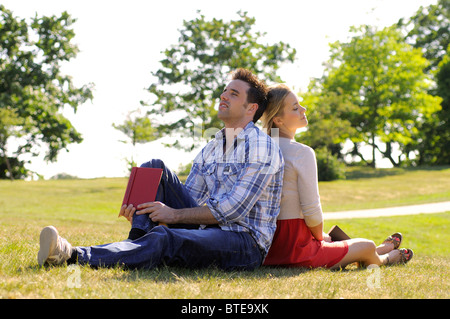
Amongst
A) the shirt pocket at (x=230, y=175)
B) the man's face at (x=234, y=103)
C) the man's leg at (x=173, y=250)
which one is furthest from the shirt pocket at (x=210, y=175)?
the man's leg at (x=173, y=250)

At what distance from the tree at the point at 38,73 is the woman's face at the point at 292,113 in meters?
30.0

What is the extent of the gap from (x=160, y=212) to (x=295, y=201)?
1286 mm

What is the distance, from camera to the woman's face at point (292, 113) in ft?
15.0

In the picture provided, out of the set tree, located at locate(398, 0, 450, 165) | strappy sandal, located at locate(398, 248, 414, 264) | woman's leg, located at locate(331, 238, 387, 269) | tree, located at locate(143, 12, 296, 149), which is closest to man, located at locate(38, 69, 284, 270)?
woman's leg, located at locate(331, 238, 387, 269)

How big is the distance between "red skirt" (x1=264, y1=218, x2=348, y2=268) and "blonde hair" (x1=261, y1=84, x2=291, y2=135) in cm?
94

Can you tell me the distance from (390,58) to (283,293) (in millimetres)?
44004

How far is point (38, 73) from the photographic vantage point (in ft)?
108

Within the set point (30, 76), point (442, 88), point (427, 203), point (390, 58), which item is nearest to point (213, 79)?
point (30, 76)

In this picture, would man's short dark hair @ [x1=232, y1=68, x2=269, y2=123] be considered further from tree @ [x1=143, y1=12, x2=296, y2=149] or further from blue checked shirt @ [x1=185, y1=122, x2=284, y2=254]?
tree @ [x1=143, y1=12, x2=296, y2=149]

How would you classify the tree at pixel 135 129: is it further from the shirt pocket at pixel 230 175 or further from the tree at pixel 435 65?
the shirt pocket at pixel 230 175

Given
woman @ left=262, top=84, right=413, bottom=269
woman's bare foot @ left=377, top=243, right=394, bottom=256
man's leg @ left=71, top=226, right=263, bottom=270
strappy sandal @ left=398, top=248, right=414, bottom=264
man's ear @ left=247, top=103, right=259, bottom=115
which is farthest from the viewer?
strappy sandal @ left=398, top=248, right=414, bottom=264

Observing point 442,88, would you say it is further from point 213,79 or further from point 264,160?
point 264,160

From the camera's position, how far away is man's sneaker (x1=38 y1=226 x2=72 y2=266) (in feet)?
11.5

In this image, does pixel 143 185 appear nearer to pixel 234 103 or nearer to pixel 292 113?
pixel 234 103
